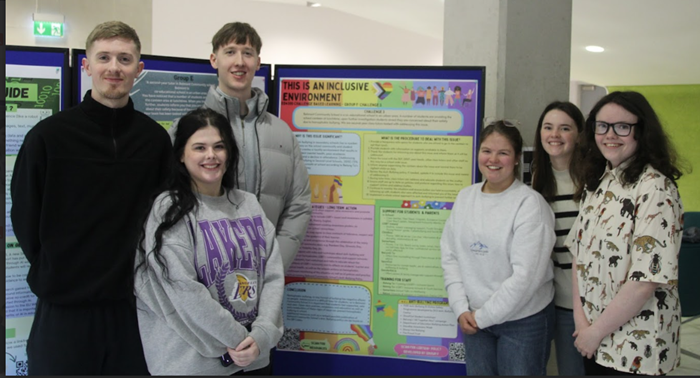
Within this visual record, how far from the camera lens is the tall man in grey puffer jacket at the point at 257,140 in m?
2.15

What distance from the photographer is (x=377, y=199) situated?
8.51ft

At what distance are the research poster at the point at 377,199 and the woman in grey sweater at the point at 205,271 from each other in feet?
2.45

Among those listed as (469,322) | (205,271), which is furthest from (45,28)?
(469,322)

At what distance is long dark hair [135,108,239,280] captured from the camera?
1692 mm

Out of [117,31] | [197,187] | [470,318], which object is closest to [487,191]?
[470,318]

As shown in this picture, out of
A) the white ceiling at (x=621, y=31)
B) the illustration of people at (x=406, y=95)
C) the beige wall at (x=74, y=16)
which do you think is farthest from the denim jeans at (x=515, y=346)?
the beige wall at (x=74, y=16)

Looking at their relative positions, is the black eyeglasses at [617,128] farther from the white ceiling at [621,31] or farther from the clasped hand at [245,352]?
the white ceiling at [621,31]

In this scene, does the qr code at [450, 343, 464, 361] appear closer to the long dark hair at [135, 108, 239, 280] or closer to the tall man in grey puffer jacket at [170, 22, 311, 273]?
the tall man in grey puffer jacket at [170, 22, 311, 273]

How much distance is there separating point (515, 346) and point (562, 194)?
0.61 meters

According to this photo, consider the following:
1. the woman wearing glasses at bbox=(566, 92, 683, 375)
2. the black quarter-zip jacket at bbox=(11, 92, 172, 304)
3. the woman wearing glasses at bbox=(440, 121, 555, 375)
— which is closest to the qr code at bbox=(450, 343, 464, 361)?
the woman wearing glasses at bbox=(440, 121, 555, 375)

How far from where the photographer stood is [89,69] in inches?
74.2

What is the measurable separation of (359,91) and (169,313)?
1.37 meters

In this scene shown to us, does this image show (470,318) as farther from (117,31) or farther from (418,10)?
(418,10)

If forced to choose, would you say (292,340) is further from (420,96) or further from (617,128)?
(617,128)
